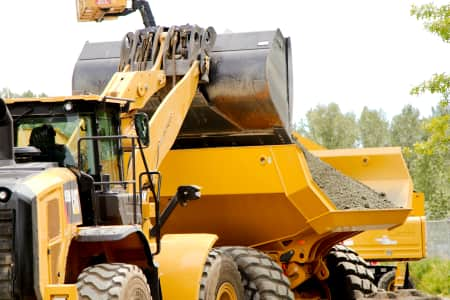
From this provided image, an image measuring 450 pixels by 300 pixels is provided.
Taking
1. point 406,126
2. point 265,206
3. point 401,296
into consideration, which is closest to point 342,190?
point 265,206

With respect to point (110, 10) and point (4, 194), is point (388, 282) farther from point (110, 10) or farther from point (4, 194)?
point (4, 194)

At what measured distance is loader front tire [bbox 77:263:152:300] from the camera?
7.42m

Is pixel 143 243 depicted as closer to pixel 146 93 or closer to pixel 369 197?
pixel 146 93

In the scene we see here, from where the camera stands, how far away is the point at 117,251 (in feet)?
27.9

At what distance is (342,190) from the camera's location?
12336 mm

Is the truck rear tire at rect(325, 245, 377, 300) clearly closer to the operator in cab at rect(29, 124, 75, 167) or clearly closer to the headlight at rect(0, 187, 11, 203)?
the operator in cab at rect(29, 124, 75, 167)

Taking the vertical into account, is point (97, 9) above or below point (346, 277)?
above

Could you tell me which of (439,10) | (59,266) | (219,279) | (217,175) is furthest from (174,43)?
(439,10)

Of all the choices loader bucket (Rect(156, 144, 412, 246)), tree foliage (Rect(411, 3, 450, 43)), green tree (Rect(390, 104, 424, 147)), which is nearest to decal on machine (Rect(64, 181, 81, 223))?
loader bucket (Rect(156, 144, 412, 246))

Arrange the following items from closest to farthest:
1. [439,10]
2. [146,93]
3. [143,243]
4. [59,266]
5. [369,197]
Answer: [59,266] → [143,243] → [146,93] → [369,197] → [439,10]

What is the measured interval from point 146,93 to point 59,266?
11.7 ft

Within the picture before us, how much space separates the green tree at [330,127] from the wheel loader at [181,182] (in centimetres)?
4344

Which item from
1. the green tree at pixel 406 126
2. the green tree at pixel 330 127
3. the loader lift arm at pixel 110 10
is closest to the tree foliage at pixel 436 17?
the loader lift arm at pixel 110 10

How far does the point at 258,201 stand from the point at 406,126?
5214 cm
